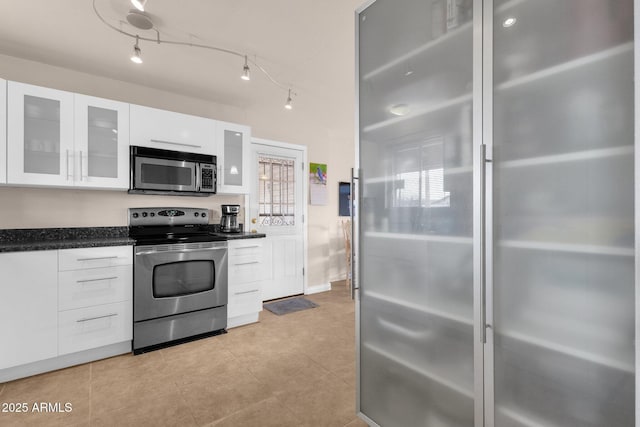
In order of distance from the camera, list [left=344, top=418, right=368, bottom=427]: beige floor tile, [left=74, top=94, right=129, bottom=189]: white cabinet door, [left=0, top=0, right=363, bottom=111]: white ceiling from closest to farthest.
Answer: [left=344, top=418, right=368, bottom=427]: beige floor tile → [left=0, top=0, right=363, bottom=111]: white ceiling → [left=74, top=94, right=129, bottom=189]: white cabinet door

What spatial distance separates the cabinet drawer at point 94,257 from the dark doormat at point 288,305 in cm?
175

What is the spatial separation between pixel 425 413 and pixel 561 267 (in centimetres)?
90

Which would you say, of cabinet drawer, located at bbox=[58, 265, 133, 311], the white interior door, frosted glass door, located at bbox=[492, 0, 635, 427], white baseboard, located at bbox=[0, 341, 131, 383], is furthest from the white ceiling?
white baseboard, located at bbox=[0, 341, 131, 383]

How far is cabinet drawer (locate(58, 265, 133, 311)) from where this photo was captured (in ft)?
7.79

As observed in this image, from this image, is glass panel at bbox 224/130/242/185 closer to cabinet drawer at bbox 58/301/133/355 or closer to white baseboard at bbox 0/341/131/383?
cabinet drawer at bbox 58/301/133/355

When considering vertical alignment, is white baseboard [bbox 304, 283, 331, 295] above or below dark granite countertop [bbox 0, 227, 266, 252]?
below

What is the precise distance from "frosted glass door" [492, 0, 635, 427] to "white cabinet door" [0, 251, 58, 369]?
9.55ft

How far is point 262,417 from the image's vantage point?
5.98 feet

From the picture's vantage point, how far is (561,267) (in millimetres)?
1003

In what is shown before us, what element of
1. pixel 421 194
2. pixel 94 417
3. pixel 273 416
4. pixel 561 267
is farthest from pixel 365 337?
pixel 94 417

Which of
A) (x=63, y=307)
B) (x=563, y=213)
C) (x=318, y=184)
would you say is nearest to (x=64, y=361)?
(x=63, y=307)

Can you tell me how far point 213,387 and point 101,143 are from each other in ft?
7.49

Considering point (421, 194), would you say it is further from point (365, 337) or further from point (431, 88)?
point (365, 337)

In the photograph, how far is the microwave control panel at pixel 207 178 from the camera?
10.7 ft
